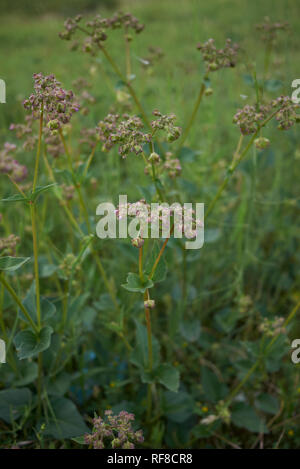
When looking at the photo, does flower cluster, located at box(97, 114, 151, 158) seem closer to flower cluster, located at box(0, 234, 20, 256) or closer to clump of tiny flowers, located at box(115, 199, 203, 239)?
clump of tiny flowers, located at box(115, 199, 203, 239)

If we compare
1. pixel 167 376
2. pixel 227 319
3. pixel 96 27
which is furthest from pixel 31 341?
pixel 96 27

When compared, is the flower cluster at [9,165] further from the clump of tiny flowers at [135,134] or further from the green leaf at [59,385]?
the green leaf at [59,385]

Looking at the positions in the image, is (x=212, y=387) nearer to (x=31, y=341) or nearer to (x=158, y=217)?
(x=31, y=341)

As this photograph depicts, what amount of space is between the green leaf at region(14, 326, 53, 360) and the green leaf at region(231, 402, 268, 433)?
36.4 inches

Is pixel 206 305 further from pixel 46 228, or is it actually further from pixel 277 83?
pixel 277 83

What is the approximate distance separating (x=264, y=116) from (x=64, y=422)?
4.52 feet

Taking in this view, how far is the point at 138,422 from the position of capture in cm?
153

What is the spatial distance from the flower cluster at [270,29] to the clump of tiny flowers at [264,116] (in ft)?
2.76

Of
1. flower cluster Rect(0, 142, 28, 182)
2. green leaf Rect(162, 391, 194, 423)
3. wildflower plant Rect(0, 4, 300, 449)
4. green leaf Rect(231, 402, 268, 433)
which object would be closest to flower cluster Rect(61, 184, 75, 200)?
wildflower plant Rect(0, 4, 300, 449)

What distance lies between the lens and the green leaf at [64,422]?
1.41 m

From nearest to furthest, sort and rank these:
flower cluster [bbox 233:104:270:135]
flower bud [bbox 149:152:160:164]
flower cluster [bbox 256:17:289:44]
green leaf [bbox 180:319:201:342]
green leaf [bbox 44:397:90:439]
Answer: flower bud [bbox 149:152:160:164] → flower cluster [bbox 233:104:270:135] → green leaf [bbox 44:397:90:439] → green leaf [bbox 180:319:201:342] → flower cluster [bbox 256:17:289:44]

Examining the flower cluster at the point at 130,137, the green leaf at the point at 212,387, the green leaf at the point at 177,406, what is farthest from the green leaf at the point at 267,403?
the flower cluster at the point at 130,137

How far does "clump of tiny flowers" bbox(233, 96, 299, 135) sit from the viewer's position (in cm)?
122
